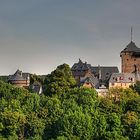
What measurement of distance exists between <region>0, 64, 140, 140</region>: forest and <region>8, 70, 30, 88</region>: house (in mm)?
6229

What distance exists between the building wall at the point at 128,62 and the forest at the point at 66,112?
22.4 ft

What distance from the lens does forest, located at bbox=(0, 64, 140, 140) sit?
11806 cm

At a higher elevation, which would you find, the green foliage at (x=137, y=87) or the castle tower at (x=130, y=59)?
the castle tower at (x=130, y=59)

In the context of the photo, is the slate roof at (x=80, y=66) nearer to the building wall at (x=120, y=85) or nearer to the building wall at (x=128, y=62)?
the building wall at (x=128, y=62)

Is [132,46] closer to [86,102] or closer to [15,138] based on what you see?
[86,102]

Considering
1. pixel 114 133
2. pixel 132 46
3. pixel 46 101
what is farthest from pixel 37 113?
pixel 132 46

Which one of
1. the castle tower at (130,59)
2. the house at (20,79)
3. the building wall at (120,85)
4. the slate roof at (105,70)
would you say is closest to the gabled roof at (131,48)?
the castle tower at (130,59)

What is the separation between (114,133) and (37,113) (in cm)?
990

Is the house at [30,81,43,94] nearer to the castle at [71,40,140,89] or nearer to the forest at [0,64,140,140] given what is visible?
the forest at [0,64,140,140]

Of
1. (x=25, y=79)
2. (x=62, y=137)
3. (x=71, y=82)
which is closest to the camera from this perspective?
(x=62, y=137)

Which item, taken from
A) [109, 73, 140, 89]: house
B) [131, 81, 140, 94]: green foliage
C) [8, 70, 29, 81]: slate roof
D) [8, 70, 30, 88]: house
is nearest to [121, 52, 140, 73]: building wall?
[109, 73, 140, 89]: house

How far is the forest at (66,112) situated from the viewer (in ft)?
387

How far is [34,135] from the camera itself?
118 meters

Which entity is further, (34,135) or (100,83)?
(100,83)
